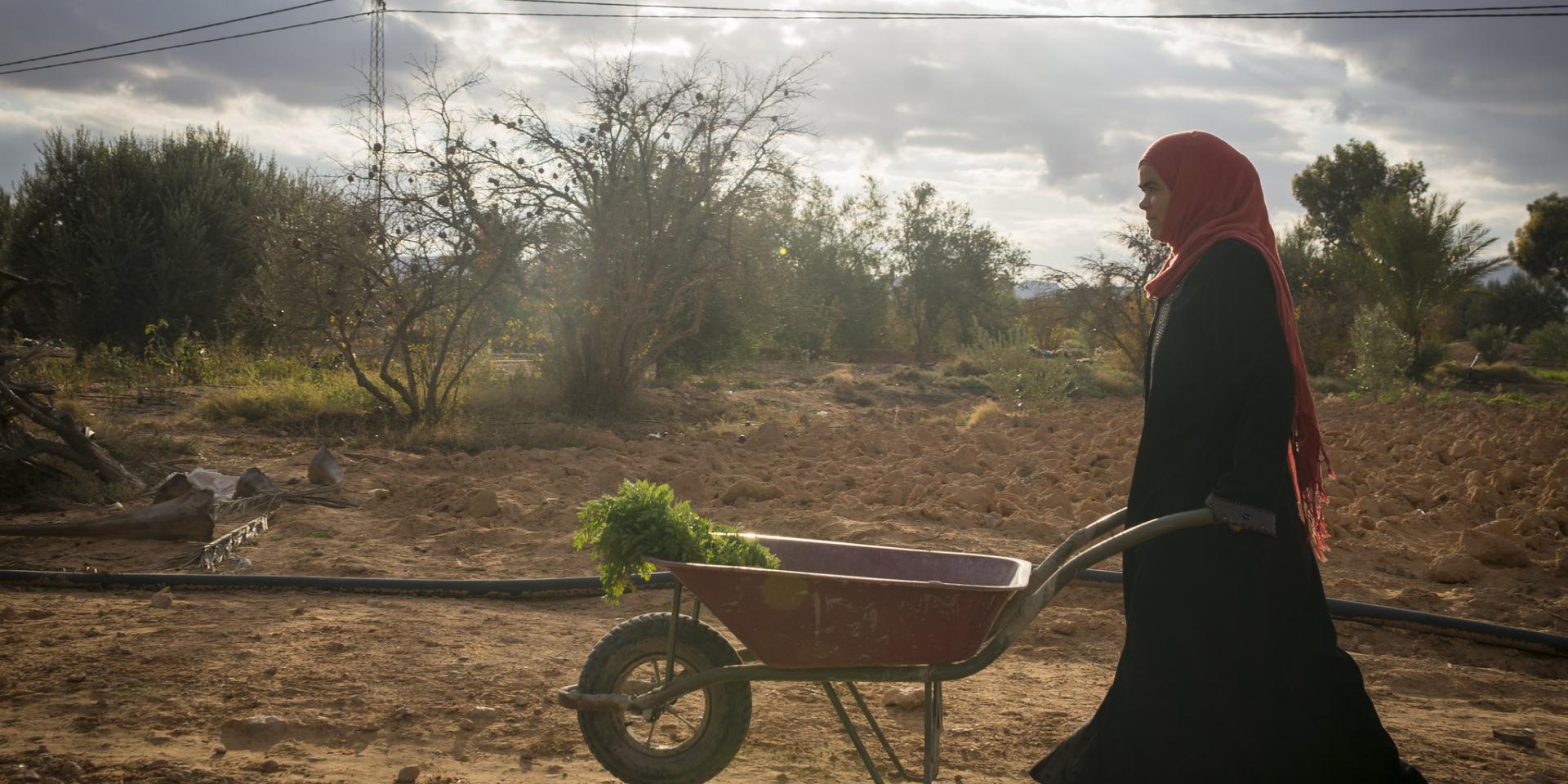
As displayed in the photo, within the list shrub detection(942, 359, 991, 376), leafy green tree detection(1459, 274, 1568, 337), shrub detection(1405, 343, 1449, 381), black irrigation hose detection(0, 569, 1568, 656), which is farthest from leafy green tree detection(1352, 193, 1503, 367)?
black irrigation hose detection(0, 569, 1568, 656)

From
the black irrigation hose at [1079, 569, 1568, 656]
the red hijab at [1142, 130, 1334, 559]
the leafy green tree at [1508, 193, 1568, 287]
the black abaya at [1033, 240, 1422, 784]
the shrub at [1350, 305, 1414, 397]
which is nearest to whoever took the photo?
the black abaya at [1033, 240, 1422, 784]

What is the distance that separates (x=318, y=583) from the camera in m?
4.78

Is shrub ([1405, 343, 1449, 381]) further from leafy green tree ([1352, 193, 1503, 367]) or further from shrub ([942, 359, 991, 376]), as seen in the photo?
shrub ([942, 359, 991, 376])

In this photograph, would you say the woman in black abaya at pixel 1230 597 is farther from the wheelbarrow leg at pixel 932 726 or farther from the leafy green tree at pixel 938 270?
the leafy green tree at pixel 938 270

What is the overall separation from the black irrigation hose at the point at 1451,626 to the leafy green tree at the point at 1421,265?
18904 mm

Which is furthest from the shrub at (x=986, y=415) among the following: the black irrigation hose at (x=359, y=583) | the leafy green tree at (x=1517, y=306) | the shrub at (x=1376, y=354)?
the leafy green tree at (x=1517, y=306)

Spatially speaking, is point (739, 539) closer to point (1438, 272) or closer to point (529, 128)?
point (529, 128)

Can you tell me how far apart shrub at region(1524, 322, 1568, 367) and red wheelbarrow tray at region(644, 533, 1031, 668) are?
1089 inches

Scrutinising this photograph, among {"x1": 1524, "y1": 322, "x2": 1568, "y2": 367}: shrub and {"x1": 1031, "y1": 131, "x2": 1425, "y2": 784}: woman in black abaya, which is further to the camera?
{"x1": 1524, "y1": 322, "x2": 1568, "y2": 367}: shrub

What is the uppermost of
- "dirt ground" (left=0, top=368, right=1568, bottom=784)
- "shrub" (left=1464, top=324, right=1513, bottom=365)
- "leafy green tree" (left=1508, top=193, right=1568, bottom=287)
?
"leafy green tree" (left=1508, top=193, right=1568, bottom=287)

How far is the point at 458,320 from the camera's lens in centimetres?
1080

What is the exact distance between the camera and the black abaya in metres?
2.41

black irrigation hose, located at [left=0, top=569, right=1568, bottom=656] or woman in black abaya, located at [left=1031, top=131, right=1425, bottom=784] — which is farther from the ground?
woman in black abaya, located at [left=1031, top=131, right=1425, bottom=784]

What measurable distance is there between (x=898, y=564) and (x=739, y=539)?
475 millimetres
